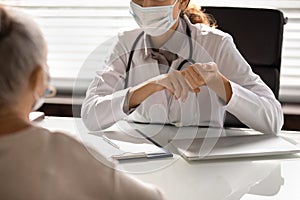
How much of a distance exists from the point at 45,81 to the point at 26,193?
0.50 feet

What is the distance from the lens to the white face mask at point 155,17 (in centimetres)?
168

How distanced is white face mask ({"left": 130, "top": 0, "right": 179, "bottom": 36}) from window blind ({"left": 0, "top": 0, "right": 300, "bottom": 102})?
83 cm

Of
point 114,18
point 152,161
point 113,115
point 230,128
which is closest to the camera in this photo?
point 152,161

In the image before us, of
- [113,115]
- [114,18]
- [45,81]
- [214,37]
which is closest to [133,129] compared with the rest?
[113,115]

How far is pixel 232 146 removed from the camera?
1456 millimetres

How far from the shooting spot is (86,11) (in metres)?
2.68

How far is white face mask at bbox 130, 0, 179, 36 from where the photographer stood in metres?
1.68

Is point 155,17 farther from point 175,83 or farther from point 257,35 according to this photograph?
point 257,35

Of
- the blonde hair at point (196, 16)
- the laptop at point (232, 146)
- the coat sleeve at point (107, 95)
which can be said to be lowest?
the laptop at point (232, 146)

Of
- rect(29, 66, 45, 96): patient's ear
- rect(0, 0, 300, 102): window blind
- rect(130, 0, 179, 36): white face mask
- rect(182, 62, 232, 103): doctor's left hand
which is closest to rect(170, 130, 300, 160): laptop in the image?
rect(182, 62, 232, 103): doctor's left hand

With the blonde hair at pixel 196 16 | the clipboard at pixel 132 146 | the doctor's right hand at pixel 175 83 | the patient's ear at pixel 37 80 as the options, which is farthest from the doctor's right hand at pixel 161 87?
the patient's ear at pixel 37 80

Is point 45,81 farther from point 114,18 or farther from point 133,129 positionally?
point 114,18

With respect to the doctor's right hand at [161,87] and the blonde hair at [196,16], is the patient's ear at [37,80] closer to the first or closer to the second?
the doctor's right hand at [161,87]

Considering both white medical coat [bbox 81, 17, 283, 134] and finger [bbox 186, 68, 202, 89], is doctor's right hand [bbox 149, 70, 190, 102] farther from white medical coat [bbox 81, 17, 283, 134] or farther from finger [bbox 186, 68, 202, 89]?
white medical coat [bbox 81, 17, 283, 134]
